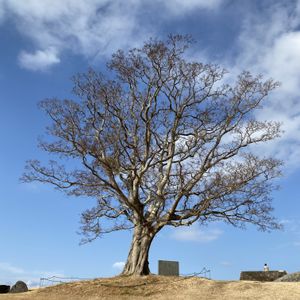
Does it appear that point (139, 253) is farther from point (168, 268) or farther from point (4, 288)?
point (4, 288)

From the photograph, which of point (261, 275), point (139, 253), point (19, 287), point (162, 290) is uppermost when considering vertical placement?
point (139, 253)

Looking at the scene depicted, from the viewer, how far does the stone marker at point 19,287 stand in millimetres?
21781

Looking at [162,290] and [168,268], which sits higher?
[168,268]

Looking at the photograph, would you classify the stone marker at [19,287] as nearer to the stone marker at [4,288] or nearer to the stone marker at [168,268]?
the stone marker at [4,288]

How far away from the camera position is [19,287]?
22.0 metres

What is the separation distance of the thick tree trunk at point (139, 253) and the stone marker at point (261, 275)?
17.8 ft

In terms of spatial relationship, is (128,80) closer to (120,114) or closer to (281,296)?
(120,114)

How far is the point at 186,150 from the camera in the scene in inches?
950

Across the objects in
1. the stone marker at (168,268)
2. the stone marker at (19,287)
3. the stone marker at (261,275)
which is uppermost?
the stone marker at (168,268)

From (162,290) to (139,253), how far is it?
3.25 m

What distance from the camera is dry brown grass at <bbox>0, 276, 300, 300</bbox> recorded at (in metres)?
18.7

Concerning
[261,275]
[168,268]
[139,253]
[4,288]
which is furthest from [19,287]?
[261,275]

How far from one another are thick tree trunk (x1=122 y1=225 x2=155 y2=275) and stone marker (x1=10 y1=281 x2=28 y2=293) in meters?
4.86

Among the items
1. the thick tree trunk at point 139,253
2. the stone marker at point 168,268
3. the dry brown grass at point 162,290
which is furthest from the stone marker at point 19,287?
the stone marker at point 168,268
